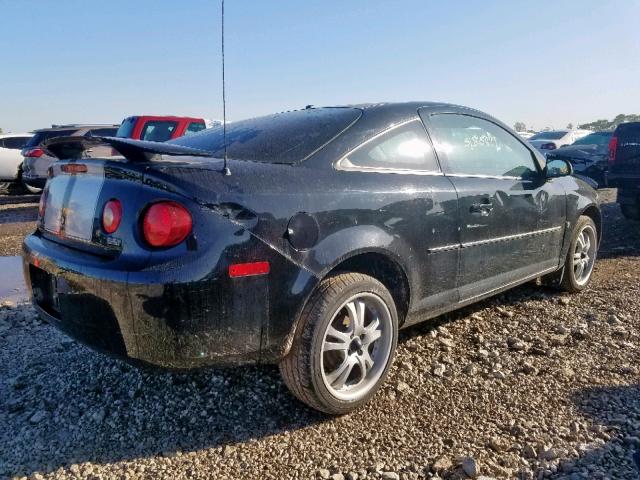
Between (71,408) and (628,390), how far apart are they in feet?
9.60

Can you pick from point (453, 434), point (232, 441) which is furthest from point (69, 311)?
point (453, 434)

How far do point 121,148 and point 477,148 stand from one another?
92.1 inches

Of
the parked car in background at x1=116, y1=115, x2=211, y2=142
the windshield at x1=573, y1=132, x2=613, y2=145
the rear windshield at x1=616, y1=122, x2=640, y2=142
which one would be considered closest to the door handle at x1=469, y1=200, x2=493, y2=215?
the rear windshield at x1=616, y1=122, x2=640, y2=142

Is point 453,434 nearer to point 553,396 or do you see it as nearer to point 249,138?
point 553,396

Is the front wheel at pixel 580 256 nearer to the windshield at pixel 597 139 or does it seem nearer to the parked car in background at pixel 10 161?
the windshield at pixel 597 139

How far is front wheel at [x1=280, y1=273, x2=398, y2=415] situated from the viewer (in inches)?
92.5

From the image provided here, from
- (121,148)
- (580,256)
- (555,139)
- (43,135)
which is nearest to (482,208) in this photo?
(580,256)

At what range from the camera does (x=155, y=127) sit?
32.1 ft

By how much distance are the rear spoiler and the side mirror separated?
2.68 m

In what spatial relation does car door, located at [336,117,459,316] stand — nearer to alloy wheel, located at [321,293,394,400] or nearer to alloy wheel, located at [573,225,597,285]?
alloy wheel, located at [321,293,394,400]

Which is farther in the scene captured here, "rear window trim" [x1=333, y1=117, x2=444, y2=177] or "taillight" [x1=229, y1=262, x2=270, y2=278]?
"rear window trim" [x1=333, y1=117, x2=444, y2=177]

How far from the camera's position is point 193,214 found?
80.4 inches

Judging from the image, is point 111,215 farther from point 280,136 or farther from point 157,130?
point 157,130

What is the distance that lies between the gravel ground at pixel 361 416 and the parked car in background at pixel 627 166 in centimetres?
445
